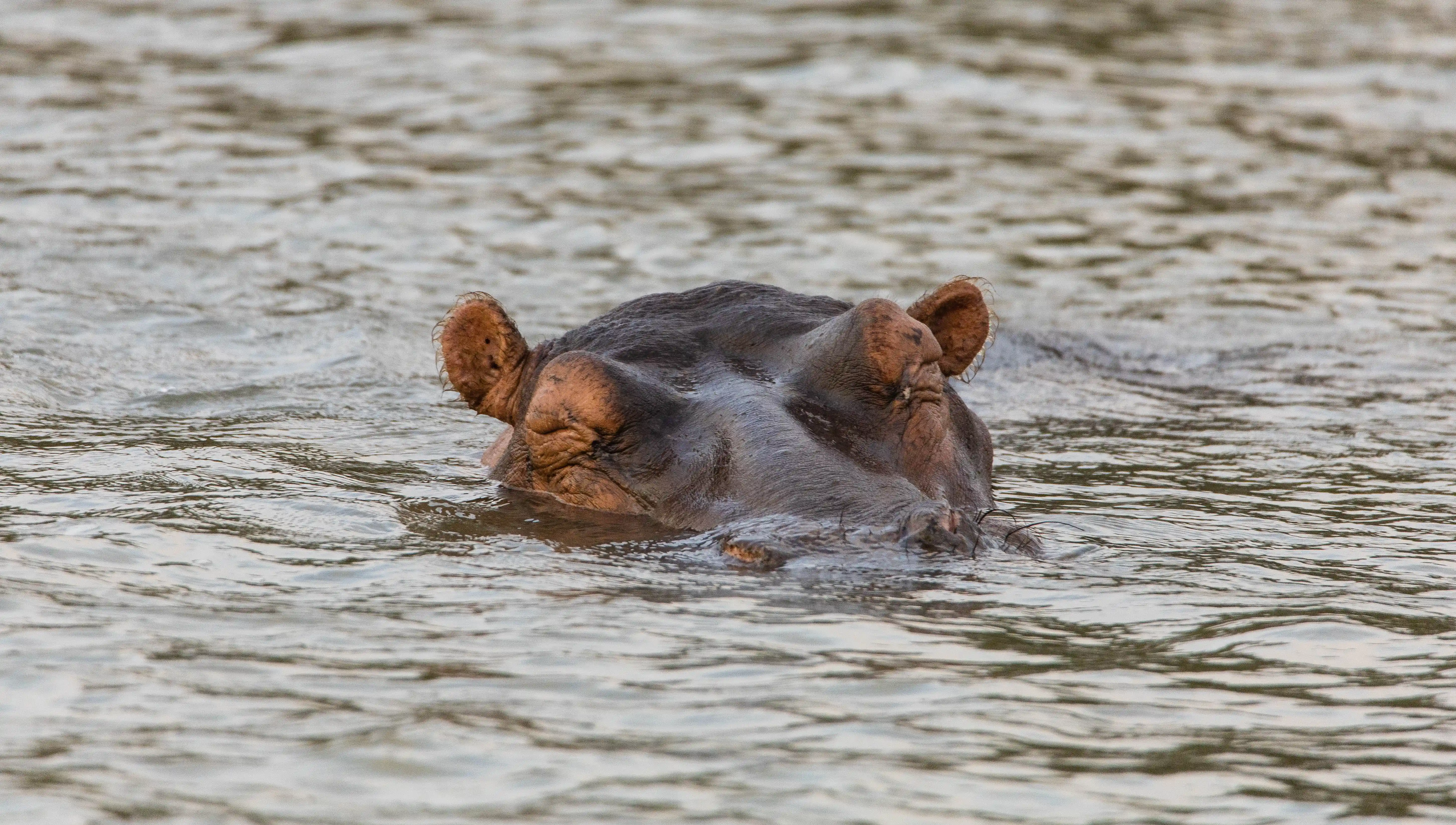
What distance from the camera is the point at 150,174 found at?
53.5 ft

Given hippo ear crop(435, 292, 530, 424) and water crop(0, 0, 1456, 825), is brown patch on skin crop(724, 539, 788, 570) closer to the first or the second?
water crop(0, 0, 1456, 825)

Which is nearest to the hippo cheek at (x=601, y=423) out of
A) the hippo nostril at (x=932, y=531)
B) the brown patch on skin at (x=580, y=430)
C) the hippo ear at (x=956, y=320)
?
the brown patch on skin at (x=580, y=430)

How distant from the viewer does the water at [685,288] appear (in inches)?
194

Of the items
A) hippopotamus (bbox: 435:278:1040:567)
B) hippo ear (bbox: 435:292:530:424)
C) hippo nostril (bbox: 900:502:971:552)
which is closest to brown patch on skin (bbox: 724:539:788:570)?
hippopotamus (bbox: 435:278:1040:567)

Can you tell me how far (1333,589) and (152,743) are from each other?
391cm

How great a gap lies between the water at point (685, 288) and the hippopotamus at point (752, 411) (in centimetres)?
19

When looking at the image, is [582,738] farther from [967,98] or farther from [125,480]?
[967,98]

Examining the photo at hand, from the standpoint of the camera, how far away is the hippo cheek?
23.4 ft

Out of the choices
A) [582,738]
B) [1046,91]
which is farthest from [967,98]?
[582,738]

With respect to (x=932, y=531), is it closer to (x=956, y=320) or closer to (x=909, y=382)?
(x=909, y=382)

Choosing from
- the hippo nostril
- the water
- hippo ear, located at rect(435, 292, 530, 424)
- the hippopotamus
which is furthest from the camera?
hippo ear, located at rect(435, 292, 530, 424)

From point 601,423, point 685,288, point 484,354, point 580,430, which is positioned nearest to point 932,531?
point 601,423

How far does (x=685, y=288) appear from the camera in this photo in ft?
45.9

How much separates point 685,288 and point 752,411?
280 inches
